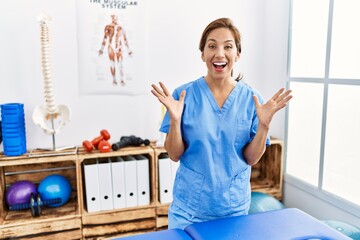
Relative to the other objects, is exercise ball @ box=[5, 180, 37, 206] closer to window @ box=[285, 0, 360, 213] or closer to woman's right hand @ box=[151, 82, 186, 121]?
woman's right hand @ box=[151, 82, 186, 121]

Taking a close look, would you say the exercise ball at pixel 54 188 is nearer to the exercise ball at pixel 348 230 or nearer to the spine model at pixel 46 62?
the spine model at pixel 46 62

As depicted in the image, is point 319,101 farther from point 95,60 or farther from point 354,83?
point 95,60

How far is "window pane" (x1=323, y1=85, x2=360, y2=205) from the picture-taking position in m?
2.14

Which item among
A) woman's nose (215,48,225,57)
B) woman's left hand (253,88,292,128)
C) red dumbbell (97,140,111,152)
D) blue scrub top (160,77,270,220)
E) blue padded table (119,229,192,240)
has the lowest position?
blue padded table (119,229,192,240)

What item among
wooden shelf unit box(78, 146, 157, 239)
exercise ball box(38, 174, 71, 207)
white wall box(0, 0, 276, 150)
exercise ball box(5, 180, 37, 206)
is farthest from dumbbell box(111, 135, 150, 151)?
exercise ball box(5, 180, 37, 206)

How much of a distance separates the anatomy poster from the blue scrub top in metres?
1.25

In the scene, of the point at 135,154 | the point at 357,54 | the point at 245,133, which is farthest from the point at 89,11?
the point at 357,54

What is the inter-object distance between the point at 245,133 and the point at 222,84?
0.70 feet

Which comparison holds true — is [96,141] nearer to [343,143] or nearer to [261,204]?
[261,204]

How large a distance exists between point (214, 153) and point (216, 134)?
0.23 feet

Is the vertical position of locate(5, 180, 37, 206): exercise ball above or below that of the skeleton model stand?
below

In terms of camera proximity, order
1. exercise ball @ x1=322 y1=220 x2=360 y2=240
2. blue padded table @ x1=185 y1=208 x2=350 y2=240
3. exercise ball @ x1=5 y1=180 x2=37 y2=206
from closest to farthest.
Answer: blue padded table @ x1=185 y1=208 x2=350 y2=240 → exercise ball @ x1=322 y1=220 x2=360 y2=240 → exercise ball @ x1=5 y1=180 x2=37 y2=206

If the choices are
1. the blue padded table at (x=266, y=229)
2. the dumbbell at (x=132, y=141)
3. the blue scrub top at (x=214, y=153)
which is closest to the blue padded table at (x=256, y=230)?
the blue padded table at (x=266, y=229)

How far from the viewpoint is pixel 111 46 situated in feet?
8.07
